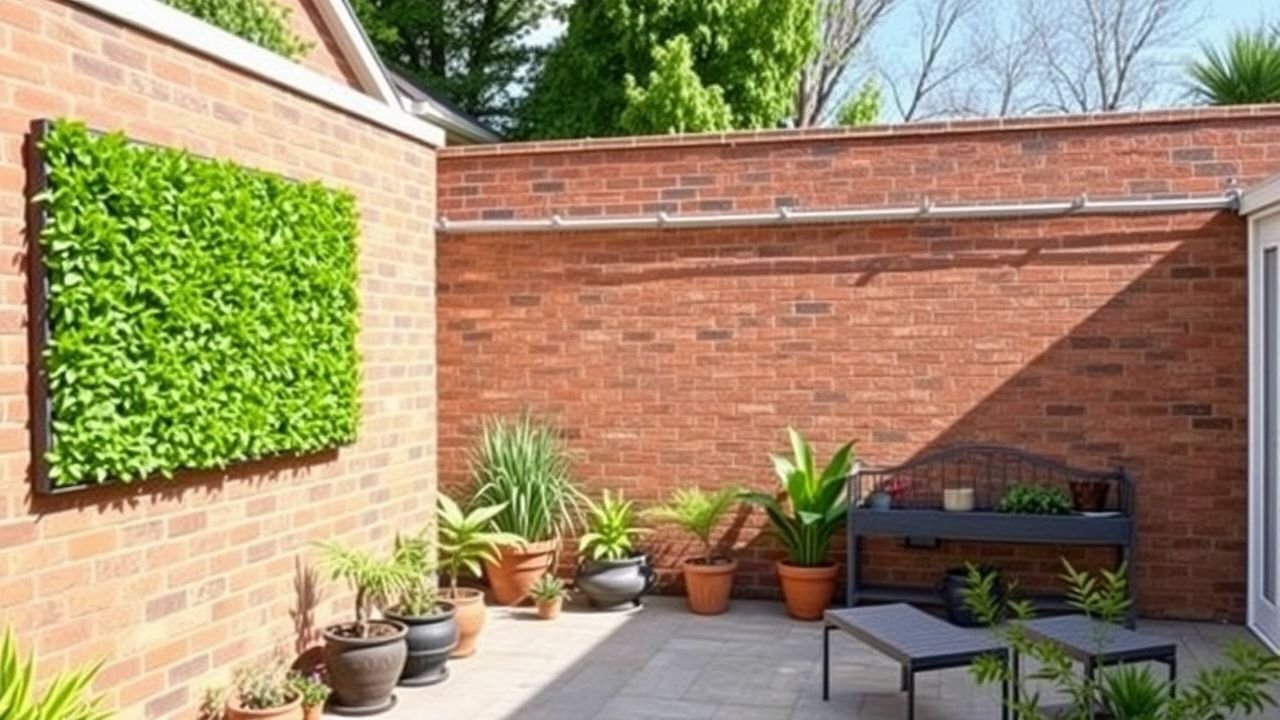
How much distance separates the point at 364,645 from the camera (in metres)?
4.91

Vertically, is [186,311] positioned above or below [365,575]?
above

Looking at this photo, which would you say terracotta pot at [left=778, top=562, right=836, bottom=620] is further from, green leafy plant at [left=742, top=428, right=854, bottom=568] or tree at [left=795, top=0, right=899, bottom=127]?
tree at [left=795, top=0, right=899, bottom=127]

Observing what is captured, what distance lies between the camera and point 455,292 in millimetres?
7770

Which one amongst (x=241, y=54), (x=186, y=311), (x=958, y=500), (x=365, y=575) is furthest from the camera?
A: (x=958, y=500)

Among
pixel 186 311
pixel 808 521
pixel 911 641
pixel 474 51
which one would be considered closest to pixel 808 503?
pixel 808 521

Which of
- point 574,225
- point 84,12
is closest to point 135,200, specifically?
point 84,12

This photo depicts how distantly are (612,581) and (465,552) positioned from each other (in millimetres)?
1069

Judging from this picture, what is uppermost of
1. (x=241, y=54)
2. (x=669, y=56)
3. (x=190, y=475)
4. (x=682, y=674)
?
(x=669, y=56)

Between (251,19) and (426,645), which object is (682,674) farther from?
(251,19)

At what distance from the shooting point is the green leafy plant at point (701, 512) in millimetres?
6988

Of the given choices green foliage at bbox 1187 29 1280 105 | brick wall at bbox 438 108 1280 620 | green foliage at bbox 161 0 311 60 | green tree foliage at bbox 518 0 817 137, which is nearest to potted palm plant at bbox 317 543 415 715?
brick wall at bbox 438 108 1280 620

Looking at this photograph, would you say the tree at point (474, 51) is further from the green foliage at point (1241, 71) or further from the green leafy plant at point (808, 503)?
the green leafy plant at point (808, 503)

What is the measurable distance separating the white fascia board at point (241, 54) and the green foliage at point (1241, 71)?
5551mm

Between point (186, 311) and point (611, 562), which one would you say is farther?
point (611, 562)
